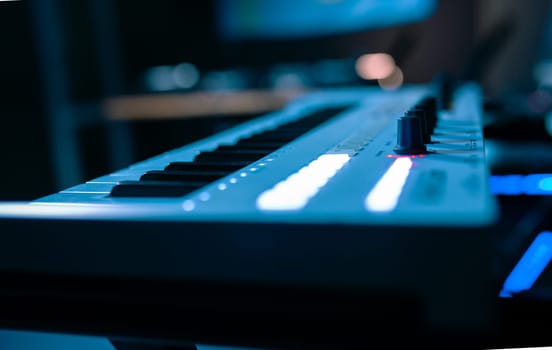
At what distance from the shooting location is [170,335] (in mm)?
557

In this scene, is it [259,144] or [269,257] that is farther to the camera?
[259,144]

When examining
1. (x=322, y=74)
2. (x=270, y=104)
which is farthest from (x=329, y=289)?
(x=322, y=74)

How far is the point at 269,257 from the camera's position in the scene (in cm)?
49

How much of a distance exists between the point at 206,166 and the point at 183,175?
6cm

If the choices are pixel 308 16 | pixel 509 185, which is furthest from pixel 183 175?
pixel 308 16

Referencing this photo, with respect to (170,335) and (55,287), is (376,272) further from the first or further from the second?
(55,287)

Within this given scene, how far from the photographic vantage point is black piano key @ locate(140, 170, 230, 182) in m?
0.70

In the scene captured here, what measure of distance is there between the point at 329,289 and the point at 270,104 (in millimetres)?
3264

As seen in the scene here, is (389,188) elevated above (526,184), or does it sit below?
above

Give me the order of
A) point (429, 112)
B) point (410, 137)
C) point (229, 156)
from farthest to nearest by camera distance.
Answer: point (429, 112), point (229, 156), point (410, 137)

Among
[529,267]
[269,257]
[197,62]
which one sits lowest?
[529,267]

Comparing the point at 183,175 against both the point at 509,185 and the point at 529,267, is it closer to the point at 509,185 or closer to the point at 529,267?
the point at 529,267

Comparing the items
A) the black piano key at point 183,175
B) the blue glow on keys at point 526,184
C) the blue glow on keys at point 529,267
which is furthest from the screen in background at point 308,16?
the black piano key at point 183,175

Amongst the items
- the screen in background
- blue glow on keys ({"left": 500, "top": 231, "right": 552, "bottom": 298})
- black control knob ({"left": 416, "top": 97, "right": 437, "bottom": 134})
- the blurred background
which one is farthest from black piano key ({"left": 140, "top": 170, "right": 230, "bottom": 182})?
the screen in background
